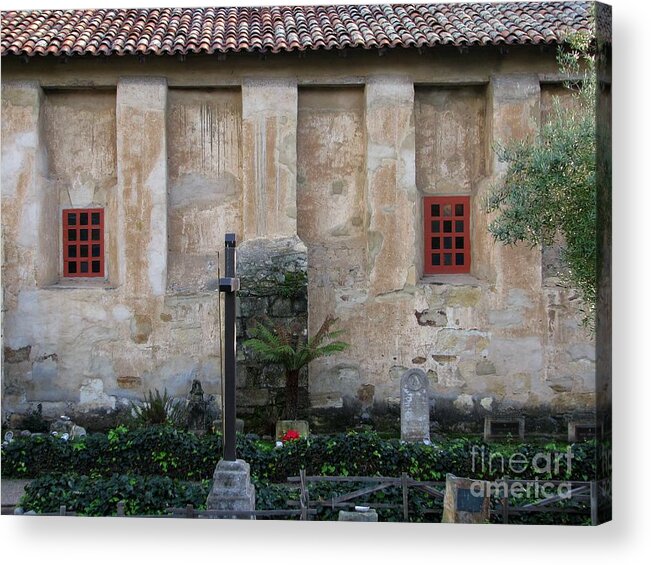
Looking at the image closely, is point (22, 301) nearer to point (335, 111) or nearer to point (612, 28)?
point (335, 111)

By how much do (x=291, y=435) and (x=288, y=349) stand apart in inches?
33.8

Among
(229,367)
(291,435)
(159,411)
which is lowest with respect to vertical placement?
(291,435)

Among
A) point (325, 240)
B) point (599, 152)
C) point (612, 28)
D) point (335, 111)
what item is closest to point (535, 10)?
point (612, 28)

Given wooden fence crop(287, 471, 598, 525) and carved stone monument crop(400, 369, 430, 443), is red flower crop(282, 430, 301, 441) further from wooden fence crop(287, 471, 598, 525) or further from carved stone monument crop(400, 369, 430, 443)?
carved stone monument crop(400, 369, 430, 443)

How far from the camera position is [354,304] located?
9484 millimetres

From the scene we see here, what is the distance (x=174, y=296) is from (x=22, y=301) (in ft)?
4.68

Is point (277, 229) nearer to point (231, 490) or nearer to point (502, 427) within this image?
point (231, 490)

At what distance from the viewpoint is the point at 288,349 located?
9.21m

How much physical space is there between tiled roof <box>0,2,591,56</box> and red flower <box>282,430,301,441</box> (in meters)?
3.68

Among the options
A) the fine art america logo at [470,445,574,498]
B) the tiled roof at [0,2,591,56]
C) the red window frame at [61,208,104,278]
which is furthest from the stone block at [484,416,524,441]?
the red window frame at [61,208,104,278]

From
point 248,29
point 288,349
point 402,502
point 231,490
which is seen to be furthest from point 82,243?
point 402,502

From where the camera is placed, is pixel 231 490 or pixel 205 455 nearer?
pixel 231 490

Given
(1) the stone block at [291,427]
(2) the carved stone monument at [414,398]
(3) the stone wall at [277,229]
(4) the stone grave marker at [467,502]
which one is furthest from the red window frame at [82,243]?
(4) the stone grave marker at [467,502]

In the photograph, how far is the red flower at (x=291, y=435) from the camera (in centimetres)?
879
